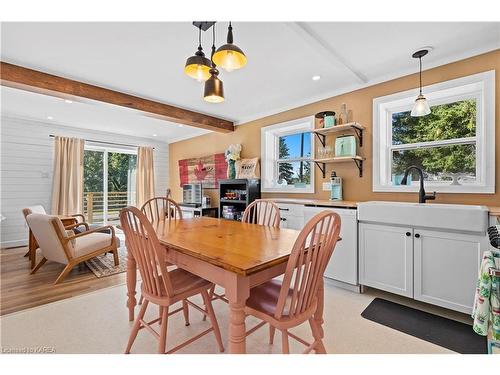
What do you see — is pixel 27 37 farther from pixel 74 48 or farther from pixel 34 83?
pixel 34 83

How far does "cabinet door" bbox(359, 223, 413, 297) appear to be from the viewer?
219cm

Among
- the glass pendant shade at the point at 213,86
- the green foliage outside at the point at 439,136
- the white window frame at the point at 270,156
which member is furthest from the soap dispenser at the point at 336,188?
the glass pendant shade at the point at 213,86

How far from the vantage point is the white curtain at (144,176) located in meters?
6.02

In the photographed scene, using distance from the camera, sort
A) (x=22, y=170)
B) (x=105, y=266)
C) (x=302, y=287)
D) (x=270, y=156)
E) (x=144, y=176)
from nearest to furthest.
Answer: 1. (x=302, y=287)
2. (x=105, y=266)
3. (x=270, y=156)
4. (x=22, y=170)
5. (x=144, y=176)

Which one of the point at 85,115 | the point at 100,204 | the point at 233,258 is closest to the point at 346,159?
the point at 233,258

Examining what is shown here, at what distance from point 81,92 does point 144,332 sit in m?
2.75

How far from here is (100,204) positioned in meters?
5.58

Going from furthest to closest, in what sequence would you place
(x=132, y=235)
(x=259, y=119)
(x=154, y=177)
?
(x=154, y=177) < (x=259, y=119) < (x=132, y=235)

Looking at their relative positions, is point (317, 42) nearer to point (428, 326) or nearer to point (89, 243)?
point (428, 326)

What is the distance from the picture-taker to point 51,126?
4.80 m

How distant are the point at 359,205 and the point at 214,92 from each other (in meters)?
1.82

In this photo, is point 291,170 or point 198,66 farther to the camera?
point 291,170

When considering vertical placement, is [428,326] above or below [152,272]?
below
